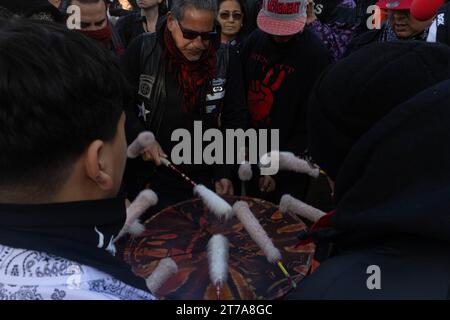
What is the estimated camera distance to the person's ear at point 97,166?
869 millimetres

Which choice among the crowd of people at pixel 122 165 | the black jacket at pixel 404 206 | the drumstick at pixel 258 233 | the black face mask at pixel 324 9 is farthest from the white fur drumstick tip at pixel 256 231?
the black face mask at pixel 324 9

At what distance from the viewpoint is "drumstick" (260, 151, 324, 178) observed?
2.25 meters

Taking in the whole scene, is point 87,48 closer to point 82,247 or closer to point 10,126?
point 10,126

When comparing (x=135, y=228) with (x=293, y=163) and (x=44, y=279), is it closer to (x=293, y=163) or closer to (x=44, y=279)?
(x=293, y=163)

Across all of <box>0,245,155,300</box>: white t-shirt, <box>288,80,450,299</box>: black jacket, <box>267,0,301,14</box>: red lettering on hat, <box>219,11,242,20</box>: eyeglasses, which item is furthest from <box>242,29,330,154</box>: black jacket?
<box>0,245,155,300</box>: white t-shirt

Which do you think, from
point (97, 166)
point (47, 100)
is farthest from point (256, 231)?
point (47, 100)

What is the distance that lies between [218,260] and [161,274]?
23 centimetres

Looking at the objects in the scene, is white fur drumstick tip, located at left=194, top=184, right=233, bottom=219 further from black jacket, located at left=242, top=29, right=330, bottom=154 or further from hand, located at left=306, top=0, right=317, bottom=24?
hand, located at left=306, top=0, right=317, bottom=24

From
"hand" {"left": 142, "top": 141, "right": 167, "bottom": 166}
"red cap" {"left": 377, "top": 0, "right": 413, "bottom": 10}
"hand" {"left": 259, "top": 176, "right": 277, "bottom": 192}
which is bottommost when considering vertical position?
"hand" {"left": 259, "top": 176, "right": 277, "bottom": 192}

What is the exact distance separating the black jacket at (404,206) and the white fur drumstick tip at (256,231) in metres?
0.87

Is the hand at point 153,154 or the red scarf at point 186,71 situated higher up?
the red scarf at point 186,71

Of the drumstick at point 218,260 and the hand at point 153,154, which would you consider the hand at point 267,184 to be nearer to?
the hand at point 153,154

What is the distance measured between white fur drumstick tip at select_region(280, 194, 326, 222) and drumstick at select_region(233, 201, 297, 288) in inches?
6.8

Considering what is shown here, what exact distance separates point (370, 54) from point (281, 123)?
1909 millimetres
